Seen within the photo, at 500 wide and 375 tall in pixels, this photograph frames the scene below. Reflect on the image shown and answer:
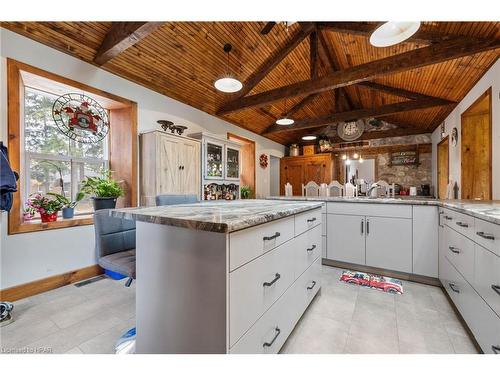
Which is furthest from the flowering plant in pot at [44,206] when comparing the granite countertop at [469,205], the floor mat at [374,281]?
the floor mat at [374,281]

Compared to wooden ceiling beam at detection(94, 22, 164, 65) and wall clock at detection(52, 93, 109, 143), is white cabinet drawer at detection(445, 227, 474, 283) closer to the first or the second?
wooden ceiling beam at detection(94, 22, 164, 65)

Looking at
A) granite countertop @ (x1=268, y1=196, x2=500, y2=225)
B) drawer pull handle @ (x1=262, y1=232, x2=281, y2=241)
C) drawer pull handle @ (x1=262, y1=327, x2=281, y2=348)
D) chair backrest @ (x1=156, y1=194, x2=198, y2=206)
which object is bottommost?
drawer pull handle @ (x1=262, y1=327, x2=281, y2=348)

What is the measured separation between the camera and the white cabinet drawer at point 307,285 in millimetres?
1650

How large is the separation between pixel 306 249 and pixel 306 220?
229 mm

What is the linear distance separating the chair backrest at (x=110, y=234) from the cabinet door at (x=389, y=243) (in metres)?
2.58

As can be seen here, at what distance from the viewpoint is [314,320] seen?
1786mm

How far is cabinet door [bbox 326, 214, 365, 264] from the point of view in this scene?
9.20 ft

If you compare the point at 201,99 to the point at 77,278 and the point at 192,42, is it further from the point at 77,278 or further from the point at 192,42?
the point at 77,278

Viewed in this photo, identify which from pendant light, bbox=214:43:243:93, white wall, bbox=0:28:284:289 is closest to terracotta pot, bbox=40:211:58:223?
white wall, bbox=0:28:284:289

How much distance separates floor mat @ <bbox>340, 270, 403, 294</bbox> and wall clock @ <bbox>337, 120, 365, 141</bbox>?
4.85 metres

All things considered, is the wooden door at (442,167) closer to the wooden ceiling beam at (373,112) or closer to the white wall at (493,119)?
the white wall at (493,119)

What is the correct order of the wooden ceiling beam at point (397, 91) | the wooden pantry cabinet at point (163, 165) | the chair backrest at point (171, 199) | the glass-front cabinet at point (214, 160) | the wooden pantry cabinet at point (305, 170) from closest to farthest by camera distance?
the chair backrest at point (171, 199)
the wooden pantry cabinet at point (163, 165)
the glass-front cabinet at point (214, 160)
the wooden ceiling beam at point (397, 91)
the wooden pantry cabinet at point (305, 170)

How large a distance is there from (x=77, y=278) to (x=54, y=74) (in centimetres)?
227
